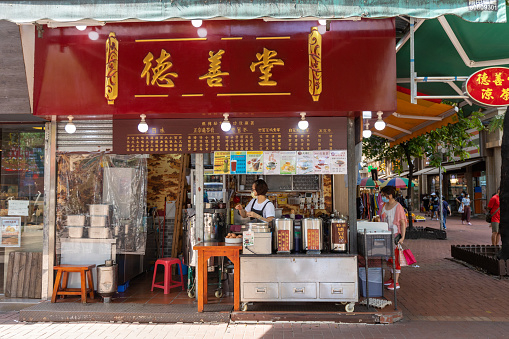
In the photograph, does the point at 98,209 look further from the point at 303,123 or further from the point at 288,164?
the point at 303,123

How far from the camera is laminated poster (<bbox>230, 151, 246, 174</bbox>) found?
6457mm

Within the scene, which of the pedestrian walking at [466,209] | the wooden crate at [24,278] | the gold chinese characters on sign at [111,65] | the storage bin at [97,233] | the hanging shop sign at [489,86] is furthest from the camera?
the pedestrian walking at [466,209]

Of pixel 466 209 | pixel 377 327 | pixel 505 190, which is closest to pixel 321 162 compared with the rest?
pixel 377 327

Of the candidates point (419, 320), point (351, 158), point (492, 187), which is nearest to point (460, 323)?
point (419, 320)

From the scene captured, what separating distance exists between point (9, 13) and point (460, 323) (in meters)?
7.04

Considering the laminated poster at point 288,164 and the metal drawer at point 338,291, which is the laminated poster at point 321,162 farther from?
the metal drawer at point 338,291

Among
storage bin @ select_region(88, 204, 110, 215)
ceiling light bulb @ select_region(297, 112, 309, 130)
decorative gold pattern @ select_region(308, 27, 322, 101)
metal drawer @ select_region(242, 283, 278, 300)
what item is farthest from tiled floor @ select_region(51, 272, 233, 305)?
decorative gold pattern @ select_region(308, 27, 322, 101)

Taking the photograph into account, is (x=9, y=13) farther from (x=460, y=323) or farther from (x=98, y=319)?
(x=460, y=323)

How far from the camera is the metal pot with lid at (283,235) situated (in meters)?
5.90

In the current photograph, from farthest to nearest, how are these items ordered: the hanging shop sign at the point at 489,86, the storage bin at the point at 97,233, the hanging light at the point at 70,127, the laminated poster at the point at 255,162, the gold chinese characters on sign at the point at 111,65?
1. the storage bin at the point at 97,233
2. the laminated poster at the point at 255,162
3. the hanging light at the point at 70,127
4. the gold chinese characters on sign at the point at 111,65
5. the hanging shop sign at the point at 489,86

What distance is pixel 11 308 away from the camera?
638 centimetres

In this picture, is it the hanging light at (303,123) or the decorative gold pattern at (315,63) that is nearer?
the decorative gold pattern at (315,63)

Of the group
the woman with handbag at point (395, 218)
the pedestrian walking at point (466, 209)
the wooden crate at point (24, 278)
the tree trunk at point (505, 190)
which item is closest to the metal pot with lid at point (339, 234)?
the woman with handbag at point (395, 218)

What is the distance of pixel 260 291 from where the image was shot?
5.78 metres
